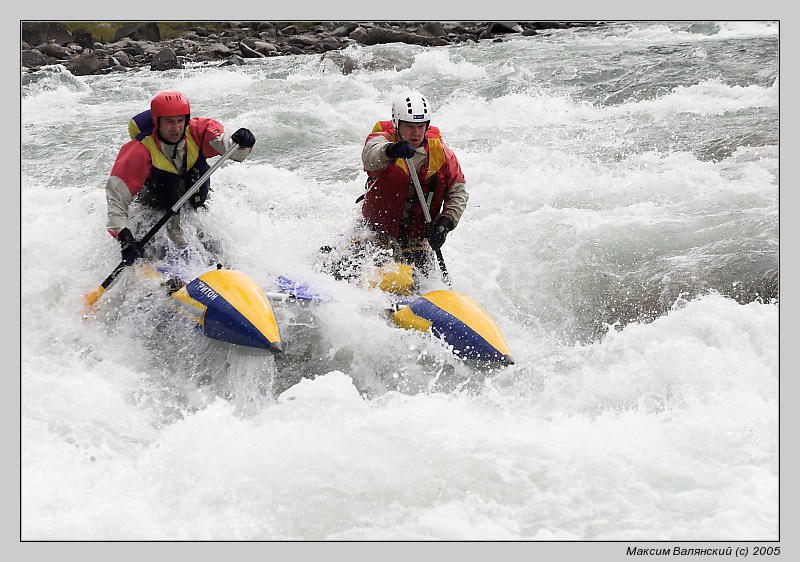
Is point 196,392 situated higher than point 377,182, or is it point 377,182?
point 377,182

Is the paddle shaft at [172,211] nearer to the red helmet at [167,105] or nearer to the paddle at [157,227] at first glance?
the paddle at [157,227]

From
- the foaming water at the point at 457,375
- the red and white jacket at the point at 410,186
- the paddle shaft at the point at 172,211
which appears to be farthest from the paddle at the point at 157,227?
the red and white jacket at the point at 410,186

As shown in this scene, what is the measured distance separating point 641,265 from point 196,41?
63.3 ft

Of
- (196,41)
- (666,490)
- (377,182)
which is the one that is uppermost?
(377,182)

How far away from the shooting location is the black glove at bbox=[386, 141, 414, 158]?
20.4 ft

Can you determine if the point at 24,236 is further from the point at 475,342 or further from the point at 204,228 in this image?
the point at 475,342

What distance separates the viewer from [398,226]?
23.1 feet

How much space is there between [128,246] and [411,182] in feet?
7.45

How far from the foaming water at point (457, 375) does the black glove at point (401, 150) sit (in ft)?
3.73

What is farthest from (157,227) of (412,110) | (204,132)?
(412,110)

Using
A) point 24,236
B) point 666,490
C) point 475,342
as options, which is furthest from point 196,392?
point 666,490

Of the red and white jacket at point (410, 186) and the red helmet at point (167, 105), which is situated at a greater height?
the red helmet at point (167, 105)

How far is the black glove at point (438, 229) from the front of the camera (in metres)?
6.77

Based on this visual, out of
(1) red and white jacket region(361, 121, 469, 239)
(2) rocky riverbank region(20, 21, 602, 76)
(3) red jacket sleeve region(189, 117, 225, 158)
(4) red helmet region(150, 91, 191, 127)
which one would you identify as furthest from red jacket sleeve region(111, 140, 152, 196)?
(2) rocky riverbank region(20, 21, 602, 76)
